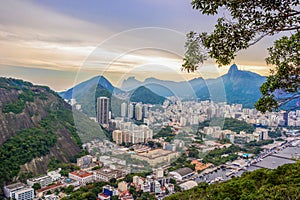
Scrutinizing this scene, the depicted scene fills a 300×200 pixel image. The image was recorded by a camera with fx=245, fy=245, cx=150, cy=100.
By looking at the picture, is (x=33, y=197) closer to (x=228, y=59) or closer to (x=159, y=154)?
(x=159, y=154)

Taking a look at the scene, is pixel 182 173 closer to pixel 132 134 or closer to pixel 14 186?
pixel 132 134

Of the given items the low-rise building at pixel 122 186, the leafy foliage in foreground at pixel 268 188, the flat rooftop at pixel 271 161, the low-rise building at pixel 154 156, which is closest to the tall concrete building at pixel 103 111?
the low-rise building at pixel 154 156

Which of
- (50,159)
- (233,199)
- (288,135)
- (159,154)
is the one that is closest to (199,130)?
(159,154)

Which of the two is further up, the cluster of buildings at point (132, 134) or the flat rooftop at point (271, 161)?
the cluster of buildings at point (132, 134)

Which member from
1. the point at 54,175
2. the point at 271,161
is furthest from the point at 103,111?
the point at 271,161

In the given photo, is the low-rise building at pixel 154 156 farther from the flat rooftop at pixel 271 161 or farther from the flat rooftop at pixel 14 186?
the flat rooftop at pixel 271 161

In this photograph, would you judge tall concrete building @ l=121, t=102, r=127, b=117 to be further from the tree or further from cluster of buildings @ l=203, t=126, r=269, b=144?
cluster of buildings @ l=203, t=126, r=269, b=144

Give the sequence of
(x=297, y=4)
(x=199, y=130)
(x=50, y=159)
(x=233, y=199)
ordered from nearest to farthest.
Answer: (x=297, y=4) < (x=233, y=199) < (x=199, y=130) < (x=50, y=159)

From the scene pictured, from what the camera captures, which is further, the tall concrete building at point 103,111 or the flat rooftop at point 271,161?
the flat rooftop at point 271,161
